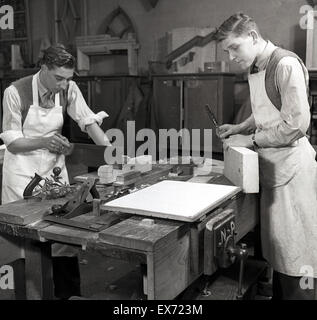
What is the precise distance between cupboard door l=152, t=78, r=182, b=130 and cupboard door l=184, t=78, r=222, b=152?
109 mm

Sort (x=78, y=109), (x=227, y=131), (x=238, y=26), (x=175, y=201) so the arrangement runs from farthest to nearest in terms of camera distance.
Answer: (x=78, y=109), (x=227, y=131), (x=238, y=26), (x=175, y=201)

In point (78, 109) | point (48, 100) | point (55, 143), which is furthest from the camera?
point (78, 109)

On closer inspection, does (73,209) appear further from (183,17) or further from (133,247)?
(183,17)

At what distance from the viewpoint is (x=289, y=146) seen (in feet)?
7.02

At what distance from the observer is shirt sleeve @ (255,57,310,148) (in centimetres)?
199

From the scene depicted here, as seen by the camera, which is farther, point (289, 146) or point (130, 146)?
point (130, 146)

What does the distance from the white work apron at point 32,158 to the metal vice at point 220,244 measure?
1.38 metres

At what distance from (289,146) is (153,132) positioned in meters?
3.50

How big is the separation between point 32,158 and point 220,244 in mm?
1499

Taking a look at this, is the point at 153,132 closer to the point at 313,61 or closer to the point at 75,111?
the point at 313,61

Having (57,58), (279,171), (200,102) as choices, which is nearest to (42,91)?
(57,58)

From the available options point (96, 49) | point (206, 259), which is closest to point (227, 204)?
point (206, 259)

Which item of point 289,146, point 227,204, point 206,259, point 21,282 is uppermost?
point 289,146

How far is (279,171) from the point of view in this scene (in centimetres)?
216
